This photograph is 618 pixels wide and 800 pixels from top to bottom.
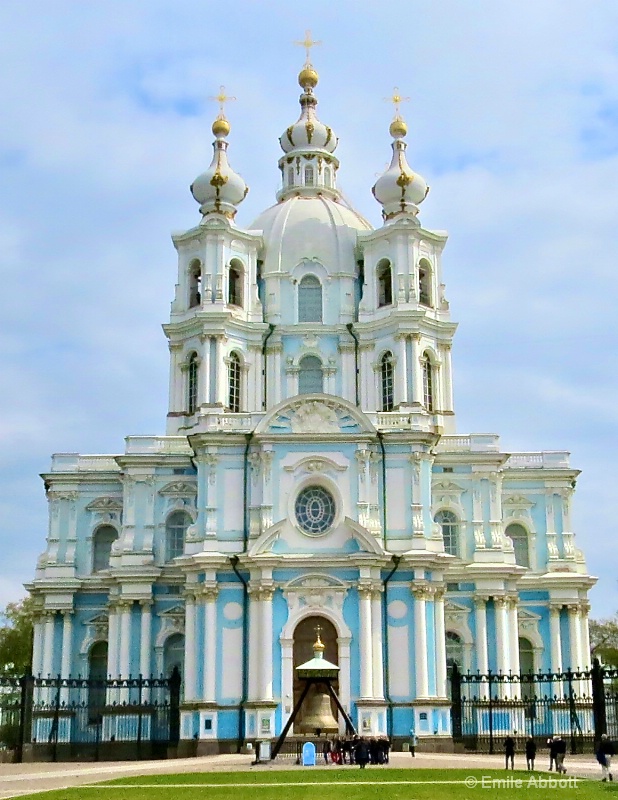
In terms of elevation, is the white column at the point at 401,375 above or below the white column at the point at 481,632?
above

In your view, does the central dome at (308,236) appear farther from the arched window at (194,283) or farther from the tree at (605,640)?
the tree at (605,640)

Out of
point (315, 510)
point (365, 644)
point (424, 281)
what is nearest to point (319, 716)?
point (365, 644)

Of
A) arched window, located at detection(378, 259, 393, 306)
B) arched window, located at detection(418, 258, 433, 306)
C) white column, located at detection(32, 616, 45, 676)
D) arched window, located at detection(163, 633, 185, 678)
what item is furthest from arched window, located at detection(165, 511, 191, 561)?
arched window, located at detection(418, 258, 433, 306)

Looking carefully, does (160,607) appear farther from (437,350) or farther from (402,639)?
(437,350)

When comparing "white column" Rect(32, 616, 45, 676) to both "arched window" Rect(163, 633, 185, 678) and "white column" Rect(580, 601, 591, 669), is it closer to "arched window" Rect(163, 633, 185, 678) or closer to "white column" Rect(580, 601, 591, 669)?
"arched window" Rect(163, 633, 185, 678)

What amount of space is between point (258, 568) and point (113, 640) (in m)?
8.63

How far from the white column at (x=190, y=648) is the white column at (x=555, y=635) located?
15.2m

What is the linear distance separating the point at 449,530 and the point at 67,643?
1586 cm

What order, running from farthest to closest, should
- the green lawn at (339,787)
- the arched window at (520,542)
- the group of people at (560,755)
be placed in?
the arched window at (520,542), the group of people at (560,755), the green lawn at (339,787)

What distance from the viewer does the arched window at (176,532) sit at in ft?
153

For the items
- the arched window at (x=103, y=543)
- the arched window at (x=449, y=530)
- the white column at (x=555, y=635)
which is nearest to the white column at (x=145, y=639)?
the arched window at (x=103, y=543)

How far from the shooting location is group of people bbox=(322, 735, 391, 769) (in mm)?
30797

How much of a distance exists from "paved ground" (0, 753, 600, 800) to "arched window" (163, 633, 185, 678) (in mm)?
8351

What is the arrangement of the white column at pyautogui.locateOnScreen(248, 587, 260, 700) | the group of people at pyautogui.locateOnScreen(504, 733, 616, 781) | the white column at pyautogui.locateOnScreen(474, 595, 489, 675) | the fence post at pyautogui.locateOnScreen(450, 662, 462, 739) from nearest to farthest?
1. the group of people at pyautogui.locateOnScreen(504, 733, 616, 781)
2. the white column at pyautogui.locateOnScreen(248, 587, 260, 700)
3. the fence post at pyautogui.locateOnScreen(450, 662, 462, 739)
4. the white column at pyautogui.locateOnScreen(474, 595, 489, 675)
